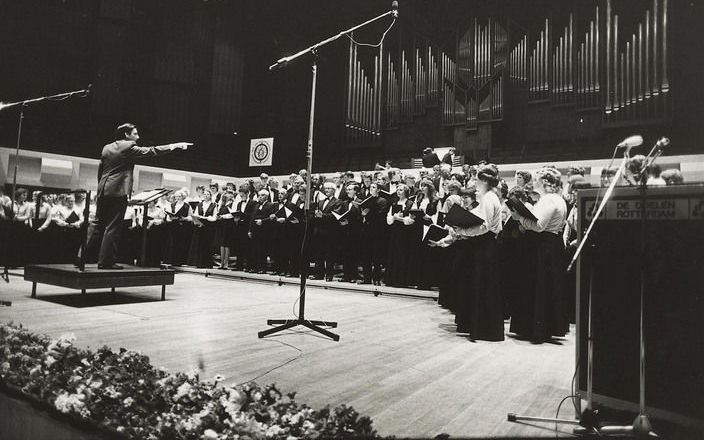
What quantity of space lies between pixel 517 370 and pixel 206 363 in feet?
6.17

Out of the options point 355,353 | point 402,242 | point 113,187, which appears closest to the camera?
point 355,353

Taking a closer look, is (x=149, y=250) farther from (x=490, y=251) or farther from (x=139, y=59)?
(x=490, y=251)

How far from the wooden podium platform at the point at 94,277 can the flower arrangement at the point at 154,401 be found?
1.93m

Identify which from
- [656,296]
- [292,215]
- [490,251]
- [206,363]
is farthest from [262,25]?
[656,296]

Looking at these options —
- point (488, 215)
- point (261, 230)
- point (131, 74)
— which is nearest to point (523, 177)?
point (488, 215)

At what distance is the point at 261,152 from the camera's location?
1087cm

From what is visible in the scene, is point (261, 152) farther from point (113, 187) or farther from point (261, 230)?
point (113, 187)

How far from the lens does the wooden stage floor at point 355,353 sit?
2.14 metres

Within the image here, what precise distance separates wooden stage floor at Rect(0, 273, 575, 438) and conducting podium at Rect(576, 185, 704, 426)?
339 millimetres

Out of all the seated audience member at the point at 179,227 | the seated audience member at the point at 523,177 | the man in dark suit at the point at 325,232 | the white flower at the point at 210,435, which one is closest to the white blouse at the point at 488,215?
the seated audience member at the point at 523,177

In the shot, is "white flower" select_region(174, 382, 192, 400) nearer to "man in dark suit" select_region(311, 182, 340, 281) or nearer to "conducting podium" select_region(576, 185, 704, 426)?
"conducting podium" select_region(576, 185, 704, 426)

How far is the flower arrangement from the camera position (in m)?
1.69

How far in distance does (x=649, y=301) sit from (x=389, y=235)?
476 cm

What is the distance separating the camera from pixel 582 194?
2.23m
